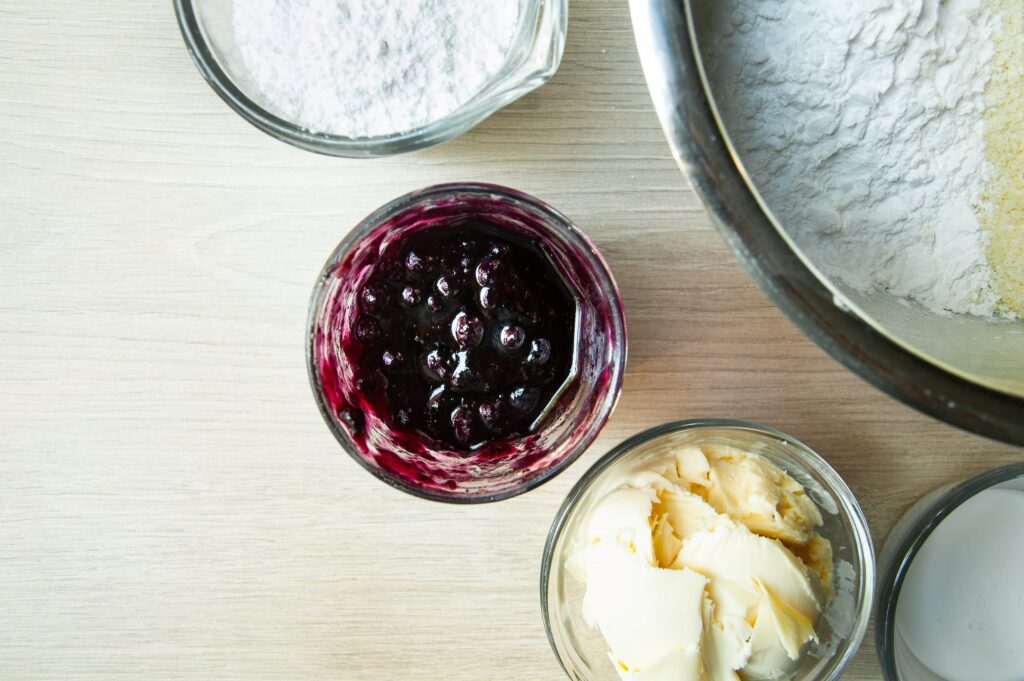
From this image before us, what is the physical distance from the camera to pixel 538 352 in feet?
2.60

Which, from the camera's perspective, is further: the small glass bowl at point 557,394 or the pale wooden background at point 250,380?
the pale wooden background at point 250,380

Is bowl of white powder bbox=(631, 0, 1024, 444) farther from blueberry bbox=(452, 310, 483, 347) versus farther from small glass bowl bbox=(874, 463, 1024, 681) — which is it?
blueberry bbox=(452, 310, 483, 347)

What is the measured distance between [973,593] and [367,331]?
677 mm

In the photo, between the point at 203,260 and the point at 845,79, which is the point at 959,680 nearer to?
the point at 845,79

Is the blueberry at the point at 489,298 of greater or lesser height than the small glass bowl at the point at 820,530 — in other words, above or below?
above

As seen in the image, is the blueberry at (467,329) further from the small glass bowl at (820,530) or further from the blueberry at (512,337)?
the small glass bowl at (820,530)

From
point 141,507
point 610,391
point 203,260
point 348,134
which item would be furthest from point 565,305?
point 141,507

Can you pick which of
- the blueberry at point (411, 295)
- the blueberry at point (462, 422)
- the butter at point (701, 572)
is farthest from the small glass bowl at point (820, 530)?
the blueberry at point (411, 295)

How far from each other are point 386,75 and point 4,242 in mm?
470

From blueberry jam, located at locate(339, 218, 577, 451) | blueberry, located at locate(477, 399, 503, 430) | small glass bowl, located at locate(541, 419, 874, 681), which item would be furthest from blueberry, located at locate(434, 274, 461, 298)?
small glass bowl, located at locate(541, 419, 874, 681)

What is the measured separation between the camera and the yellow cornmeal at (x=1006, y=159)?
0.80m

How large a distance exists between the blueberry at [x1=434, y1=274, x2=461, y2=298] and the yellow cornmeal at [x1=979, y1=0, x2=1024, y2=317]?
20.2 inches

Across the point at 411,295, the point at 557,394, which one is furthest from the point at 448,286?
the point at 557,394

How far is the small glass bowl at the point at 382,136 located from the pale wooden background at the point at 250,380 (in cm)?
6
